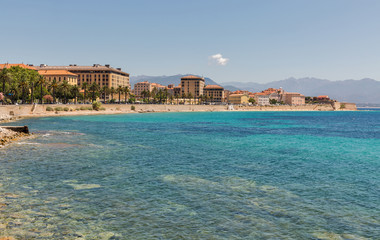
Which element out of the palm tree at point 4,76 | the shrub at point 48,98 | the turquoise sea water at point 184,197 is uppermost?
the palm tree at point 4,76

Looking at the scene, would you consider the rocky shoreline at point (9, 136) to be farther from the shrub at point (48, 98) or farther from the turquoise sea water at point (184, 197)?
the shrub at point (48, 98)

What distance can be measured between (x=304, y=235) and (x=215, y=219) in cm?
433

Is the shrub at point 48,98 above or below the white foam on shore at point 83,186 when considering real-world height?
above

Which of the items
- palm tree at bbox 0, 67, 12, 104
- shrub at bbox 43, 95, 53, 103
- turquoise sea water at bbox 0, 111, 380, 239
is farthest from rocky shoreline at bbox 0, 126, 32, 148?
shrub at bbox 43, 95, 53, 103

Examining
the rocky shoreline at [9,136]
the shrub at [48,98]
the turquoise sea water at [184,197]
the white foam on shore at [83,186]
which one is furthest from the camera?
the shrub at [48,98]

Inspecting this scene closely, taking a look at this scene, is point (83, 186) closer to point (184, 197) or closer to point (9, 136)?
point (184, 197)

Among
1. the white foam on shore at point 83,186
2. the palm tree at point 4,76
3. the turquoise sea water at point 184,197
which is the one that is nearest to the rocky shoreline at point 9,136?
the turquoise sea water at point 184,197

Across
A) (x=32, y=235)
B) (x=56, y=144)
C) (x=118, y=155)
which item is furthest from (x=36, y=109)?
(x=32, y=235)

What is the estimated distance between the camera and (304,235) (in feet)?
47.8

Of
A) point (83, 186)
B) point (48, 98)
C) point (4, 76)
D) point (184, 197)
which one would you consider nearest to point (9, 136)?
point (83, 186)

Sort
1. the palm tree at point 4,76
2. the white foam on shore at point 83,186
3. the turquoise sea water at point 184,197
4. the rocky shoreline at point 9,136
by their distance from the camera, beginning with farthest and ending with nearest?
the palm tree at point 4,76 → the rocky shoreline at point 9,136 → the white foam on shore at point 83,186 → the turquoise sea water at point 184,197

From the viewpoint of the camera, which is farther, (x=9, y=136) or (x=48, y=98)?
(x=48, y=98)

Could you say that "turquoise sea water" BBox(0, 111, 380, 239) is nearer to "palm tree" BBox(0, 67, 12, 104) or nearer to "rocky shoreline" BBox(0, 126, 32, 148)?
"rocky shoreline" BBox(0, 126, 32, 148)

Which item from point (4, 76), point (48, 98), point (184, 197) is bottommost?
point (184, 197)
